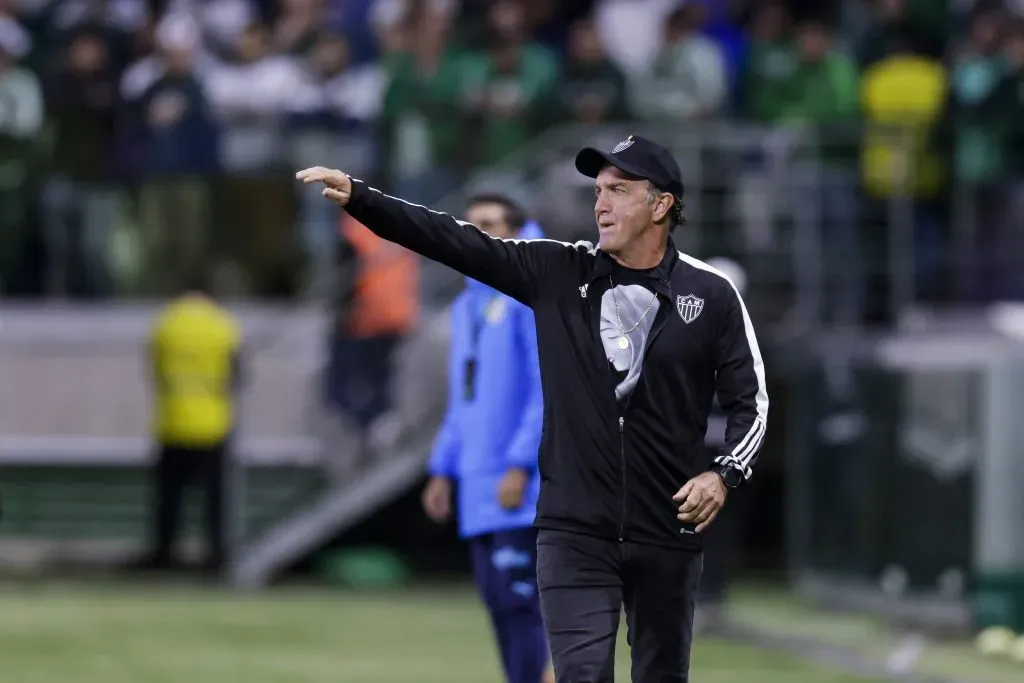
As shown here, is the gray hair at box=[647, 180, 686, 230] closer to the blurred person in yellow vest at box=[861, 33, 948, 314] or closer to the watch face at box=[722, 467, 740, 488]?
the watch face at box=[722, 467, 740, 488]

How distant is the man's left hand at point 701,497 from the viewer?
7.07 metres

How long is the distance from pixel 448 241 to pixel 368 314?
35.0 ft

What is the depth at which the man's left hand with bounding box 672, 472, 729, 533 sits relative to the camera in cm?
707

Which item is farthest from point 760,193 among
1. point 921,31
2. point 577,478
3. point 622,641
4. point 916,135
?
point 577,478

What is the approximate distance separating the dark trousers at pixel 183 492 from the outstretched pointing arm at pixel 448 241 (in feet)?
36.4

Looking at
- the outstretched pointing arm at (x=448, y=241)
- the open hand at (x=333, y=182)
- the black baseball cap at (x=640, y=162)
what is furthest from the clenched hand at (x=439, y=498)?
the open hand at (x=333, y=182)

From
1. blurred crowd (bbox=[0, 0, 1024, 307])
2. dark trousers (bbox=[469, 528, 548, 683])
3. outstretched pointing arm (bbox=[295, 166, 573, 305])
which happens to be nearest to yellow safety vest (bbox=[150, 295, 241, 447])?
blurred crowd (bbox=[0, 0, 1024, 307])

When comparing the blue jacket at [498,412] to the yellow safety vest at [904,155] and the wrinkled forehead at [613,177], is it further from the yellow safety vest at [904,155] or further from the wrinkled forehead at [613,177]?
the yellow safety vest at [904,155]

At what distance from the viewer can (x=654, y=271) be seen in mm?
7363

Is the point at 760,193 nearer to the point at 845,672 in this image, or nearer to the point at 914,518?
the point at 914,518

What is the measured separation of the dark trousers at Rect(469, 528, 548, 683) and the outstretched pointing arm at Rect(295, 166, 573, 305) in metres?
1.90

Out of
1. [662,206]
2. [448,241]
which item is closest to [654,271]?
[662,206]

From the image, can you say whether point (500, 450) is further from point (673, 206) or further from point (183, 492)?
point (183, 492)

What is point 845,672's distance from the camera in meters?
12.7
